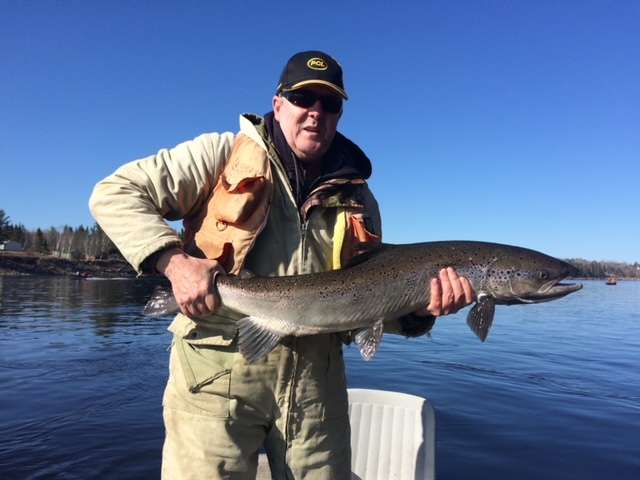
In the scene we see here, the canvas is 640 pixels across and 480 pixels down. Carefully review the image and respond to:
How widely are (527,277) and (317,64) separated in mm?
2368

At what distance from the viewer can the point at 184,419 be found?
3.31 m

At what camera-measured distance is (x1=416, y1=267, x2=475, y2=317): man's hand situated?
151 inches

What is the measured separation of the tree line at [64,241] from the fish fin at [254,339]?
129678 millimetres

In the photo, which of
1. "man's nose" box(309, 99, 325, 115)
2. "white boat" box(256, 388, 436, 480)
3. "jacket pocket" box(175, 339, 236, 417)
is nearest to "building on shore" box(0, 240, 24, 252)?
"white boat" box(256, 388, 436, 480)

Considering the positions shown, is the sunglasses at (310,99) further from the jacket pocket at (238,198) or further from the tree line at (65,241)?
the tree line at (65,241)

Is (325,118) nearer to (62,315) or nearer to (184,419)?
(184,419)

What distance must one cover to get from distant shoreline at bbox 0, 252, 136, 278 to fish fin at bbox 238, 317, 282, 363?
327 ft

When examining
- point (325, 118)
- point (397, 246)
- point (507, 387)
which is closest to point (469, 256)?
point (397, 246)

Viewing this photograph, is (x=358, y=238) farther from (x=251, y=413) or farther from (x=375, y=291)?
(x=251, y=413)

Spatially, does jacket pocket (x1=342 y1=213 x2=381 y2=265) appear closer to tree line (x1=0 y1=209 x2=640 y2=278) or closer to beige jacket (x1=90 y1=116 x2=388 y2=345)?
beige jacket (x1=90 y1=116 x2=388 y2=345)

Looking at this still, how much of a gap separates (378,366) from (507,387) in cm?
433

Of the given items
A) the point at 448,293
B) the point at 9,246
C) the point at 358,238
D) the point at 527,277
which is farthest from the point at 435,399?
the point at 9,246

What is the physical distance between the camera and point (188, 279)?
3.21 metres

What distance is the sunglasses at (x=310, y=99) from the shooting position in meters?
3.55
